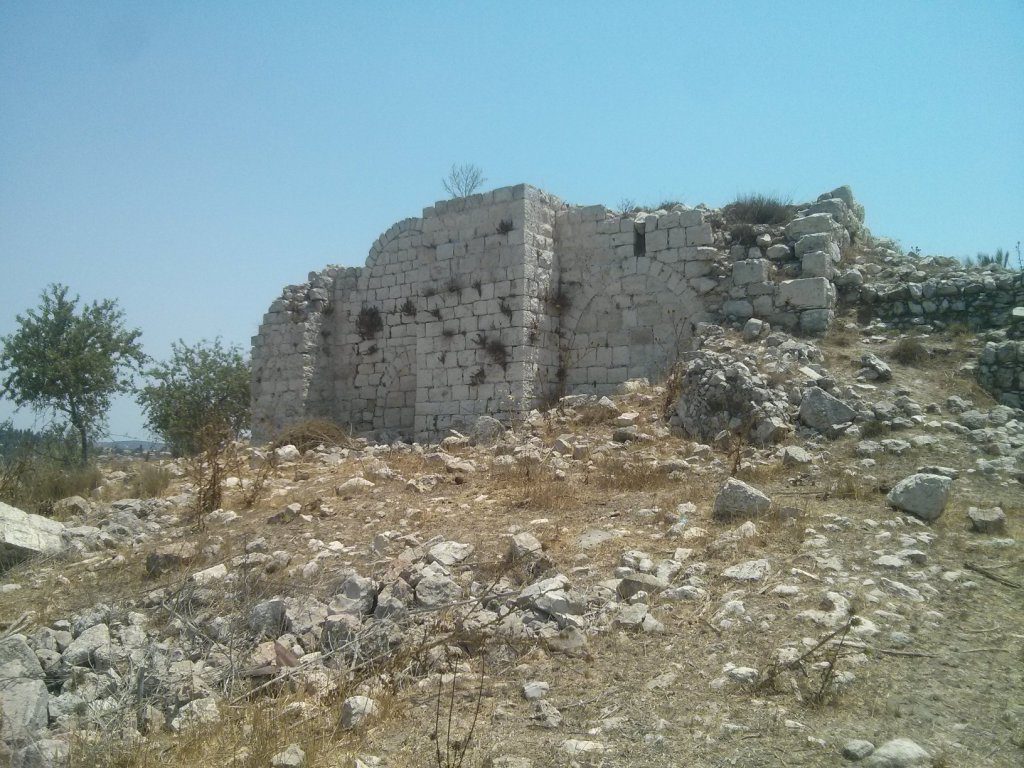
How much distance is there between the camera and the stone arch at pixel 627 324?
1066cm

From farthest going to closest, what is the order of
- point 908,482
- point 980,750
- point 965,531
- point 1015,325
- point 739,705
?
point 1015,325 → point 908,482 → point 965,531 → point 739,705 → point 980,750

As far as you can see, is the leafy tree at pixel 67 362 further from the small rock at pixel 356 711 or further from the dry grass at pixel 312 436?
the small rock at pixel 356 711

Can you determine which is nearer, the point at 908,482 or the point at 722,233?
the point at 908,482

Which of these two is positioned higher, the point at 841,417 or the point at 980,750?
the point at 841,417

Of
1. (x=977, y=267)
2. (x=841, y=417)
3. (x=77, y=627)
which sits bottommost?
(x=77, y=627)

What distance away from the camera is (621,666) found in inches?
148

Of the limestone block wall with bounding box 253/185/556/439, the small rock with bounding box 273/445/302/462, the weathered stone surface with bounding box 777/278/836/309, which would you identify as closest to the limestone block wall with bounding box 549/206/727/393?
the limestone block wall with bounding box 253/185/556/439

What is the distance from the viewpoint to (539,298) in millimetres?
11344

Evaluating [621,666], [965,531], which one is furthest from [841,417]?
[621,666]

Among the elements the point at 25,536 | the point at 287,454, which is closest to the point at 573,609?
the point at 25,536

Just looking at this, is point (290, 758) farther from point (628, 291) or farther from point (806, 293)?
point (628, 291)

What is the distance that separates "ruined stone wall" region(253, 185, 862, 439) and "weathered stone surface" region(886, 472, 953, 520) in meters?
4.46

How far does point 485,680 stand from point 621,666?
0.67m

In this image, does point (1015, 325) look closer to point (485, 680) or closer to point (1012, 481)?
point (1012, 481)
